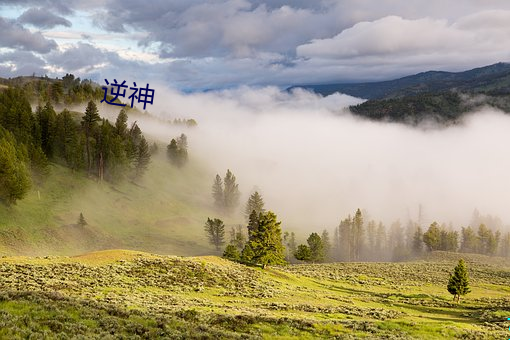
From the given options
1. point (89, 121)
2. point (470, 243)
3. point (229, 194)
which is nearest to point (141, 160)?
point (89, 121)

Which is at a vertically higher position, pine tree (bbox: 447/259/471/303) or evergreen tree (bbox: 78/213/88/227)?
evergreen tree (bbox: 78/213/88/227)

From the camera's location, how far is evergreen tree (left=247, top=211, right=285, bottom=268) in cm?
7144

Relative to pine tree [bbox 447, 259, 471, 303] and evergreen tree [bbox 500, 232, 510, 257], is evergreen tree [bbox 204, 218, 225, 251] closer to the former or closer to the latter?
pine tree [bbox 447, 259, 471, 303]

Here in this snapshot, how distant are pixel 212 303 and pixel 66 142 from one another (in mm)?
115480

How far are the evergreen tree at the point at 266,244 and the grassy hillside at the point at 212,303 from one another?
2520mm

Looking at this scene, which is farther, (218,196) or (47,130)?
(218,196)

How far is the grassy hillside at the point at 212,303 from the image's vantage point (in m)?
24.4

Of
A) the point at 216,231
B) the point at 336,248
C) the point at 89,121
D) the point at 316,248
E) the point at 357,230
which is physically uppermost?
the point at 89,121

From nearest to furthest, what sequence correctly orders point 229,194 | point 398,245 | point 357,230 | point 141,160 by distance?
1. point 141,160
2. point 357,230
3. point 229,194
4. point 398,245

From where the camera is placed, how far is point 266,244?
235ft

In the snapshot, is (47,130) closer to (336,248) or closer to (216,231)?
(216,231)

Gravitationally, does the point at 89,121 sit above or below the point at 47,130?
above

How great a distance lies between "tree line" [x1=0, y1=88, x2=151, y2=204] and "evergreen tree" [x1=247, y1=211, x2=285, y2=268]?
67094 millimetres

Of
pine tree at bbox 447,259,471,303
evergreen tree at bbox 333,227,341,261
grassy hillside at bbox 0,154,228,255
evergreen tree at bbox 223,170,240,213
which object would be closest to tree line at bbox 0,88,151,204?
grassy hillside at bbox 0,154,228,255
